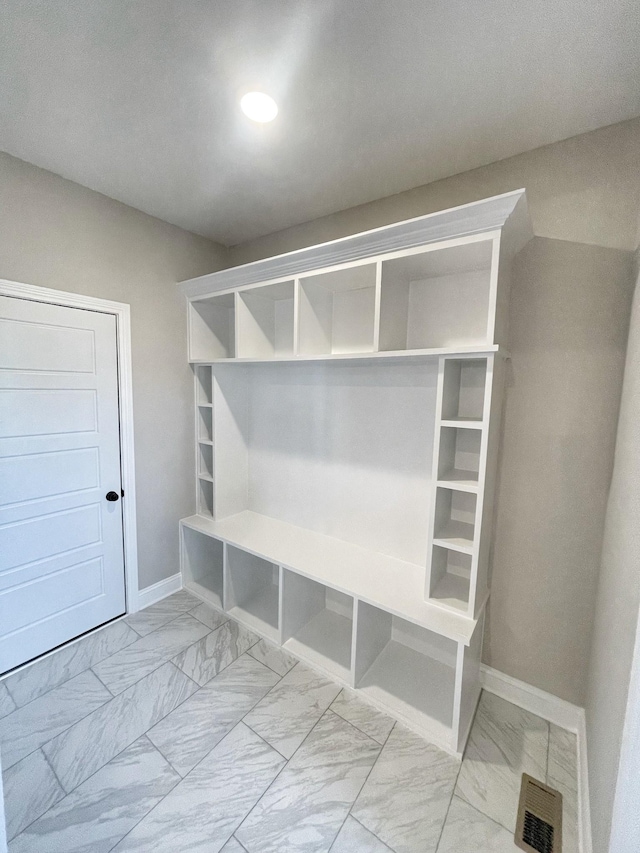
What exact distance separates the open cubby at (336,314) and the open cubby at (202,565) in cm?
184

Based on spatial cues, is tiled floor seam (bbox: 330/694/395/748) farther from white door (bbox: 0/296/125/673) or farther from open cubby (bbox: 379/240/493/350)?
open cubby (bbox: 379/240/493/350)

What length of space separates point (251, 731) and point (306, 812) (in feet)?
1.41

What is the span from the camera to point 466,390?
6.23 ft

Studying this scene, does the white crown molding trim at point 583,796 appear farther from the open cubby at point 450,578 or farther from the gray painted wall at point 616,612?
the open cubby at point 450,578

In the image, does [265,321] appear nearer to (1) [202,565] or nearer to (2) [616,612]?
(1) [202,565]

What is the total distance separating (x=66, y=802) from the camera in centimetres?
142

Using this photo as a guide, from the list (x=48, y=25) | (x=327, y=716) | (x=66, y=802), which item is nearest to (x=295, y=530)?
(x=327, y=716)

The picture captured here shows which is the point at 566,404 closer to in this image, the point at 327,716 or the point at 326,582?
the point at 326,582

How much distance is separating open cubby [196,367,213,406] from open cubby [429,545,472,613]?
6.66ft

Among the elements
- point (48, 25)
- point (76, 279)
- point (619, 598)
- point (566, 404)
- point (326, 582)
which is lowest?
point (326, 582)

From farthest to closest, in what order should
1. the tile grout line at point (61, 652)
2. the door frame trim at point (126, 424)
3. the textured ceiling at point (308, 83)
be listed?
1. the door frame trim at point (126, 424)
2. the tile grout line at point (61, 652)
3. the textured ceiling at point (308, 83)

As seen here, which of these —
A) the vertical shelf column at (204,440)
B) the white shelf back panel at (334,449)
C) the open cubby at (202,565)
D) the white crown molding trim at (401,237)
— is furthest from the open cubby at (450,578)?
the vertical shelf column at (204,440)

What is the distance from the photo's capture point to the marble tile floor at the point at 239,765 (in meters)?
1.33

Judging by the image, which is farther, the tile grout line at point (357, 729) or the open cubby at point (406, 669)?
the open cubby at point (406, 669)
